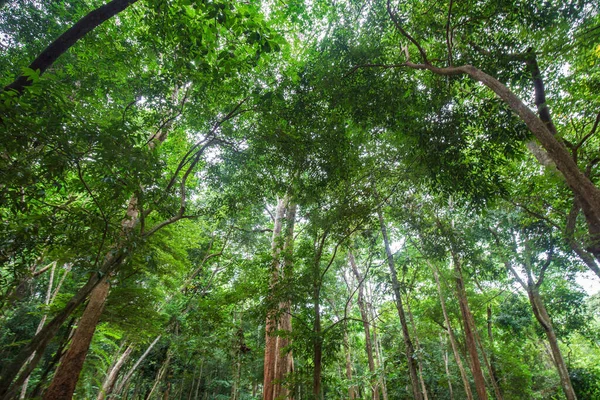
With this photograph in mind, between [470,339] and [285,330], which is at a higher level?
[470,339]

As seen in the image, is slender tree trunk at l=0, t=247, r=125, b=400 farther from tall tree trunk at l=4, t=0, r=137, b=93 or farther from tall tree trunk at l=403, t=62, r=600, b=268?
tall tree trunk at l=403, t=62, r=600, b=268

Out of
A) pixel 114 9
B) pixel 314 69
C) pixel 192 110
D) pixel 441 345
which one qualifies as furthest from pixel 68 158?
pixel 441 345

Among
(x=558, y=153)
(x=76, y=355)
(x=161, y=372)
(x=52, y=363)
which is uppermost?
(x=558, y=153)

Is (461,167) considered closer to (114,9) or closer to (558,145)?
(558,145)

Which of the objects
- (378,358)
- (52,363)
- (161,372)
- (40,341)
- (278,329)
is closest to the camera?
(40,341)

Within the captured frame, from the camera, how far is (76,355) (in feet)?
15.3

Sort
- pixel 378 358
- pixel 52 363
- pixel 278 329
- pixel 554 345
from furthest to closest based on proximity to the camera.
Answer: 1. pixel 378 358
2. pixel 554 345
3. pixel 278 329
4. pixel 52 363

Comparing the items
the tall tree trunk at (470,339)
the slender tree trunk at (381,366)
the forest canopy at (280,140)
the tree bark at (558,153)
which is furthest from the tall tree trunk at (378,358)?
the tree bark at (558,153)

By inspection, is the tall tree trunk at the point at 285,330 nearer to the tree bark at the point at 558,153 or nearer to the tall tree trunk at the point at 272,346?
the tall tree trunk at the point at 272,346

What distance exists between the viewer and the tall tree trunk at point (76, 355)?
14.4 ft

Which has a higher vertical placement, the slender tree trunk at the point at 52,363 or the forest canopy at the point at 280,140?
the forest canopy at the point at 280,140

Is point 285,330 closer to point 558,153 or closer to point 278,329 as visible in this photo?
point 278,329

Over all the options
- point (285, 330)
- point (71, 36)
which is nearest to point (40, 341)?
point (71, 36)

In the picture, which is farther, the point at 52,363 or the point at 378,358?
the point at 378,358
